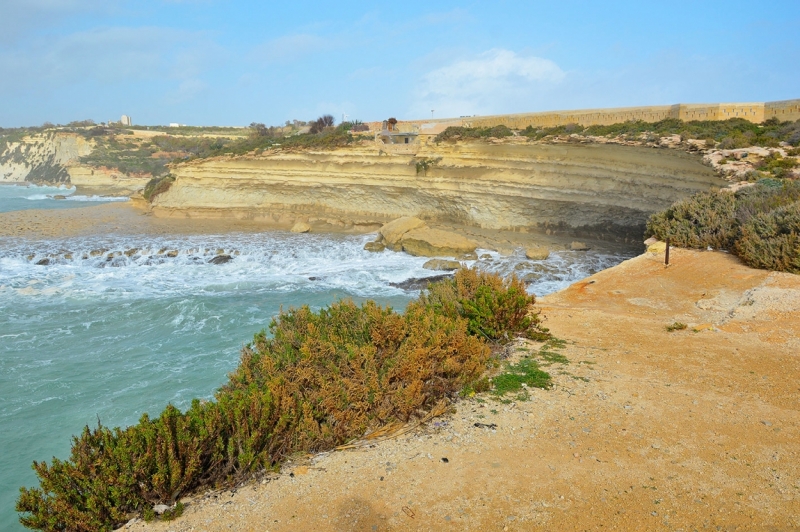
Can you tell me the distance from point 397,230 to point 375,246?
1120 millimetres

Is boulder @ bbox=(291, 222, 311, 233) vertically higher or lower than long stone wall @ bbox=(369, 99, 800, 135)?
lower

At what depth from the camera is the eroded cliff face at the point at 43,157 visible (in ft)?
196

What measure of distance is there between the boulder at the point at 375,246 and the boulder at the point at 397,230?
0.32 m

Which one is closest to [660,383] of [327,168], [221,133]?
[327,168]

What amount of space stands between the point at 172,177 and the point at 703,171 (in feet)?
90.9

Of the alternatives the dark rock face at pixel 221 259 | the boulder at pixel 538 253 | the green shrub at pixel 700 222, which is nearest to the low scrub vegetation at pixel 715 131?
the green shrub at pixel 700 222

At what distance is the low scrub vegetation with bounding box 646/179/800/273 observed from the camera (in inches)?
398

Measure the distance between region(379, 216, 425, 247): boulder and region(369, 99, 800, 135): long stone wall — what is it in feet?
24.7

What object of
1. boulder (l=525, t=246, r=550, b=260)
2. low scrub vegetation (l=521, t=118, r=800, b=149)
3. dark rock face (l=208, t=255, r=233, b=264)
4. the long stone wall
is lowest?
dark rock face (l=208, t=255, r=233, b=264)

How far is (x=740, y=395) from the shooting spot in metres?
5.42

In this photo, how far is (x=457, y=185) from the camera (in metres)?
24.6

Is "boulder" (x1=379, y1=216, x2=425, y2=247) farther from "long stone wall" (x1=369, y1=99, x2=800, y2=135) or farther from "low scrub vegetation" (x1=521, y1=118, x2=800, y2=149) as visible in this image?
"long stone wall" (x1=369, y1=99, x2=800, y2=135)

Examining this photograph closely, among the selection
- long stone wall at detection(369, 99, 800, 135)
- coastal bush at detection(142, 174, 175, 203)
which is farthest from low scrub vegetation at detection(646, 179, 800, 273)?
coastal bush at detection(142, 174, 175, 203)

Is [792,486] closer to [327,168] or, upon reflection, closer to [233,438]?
[233,438]
